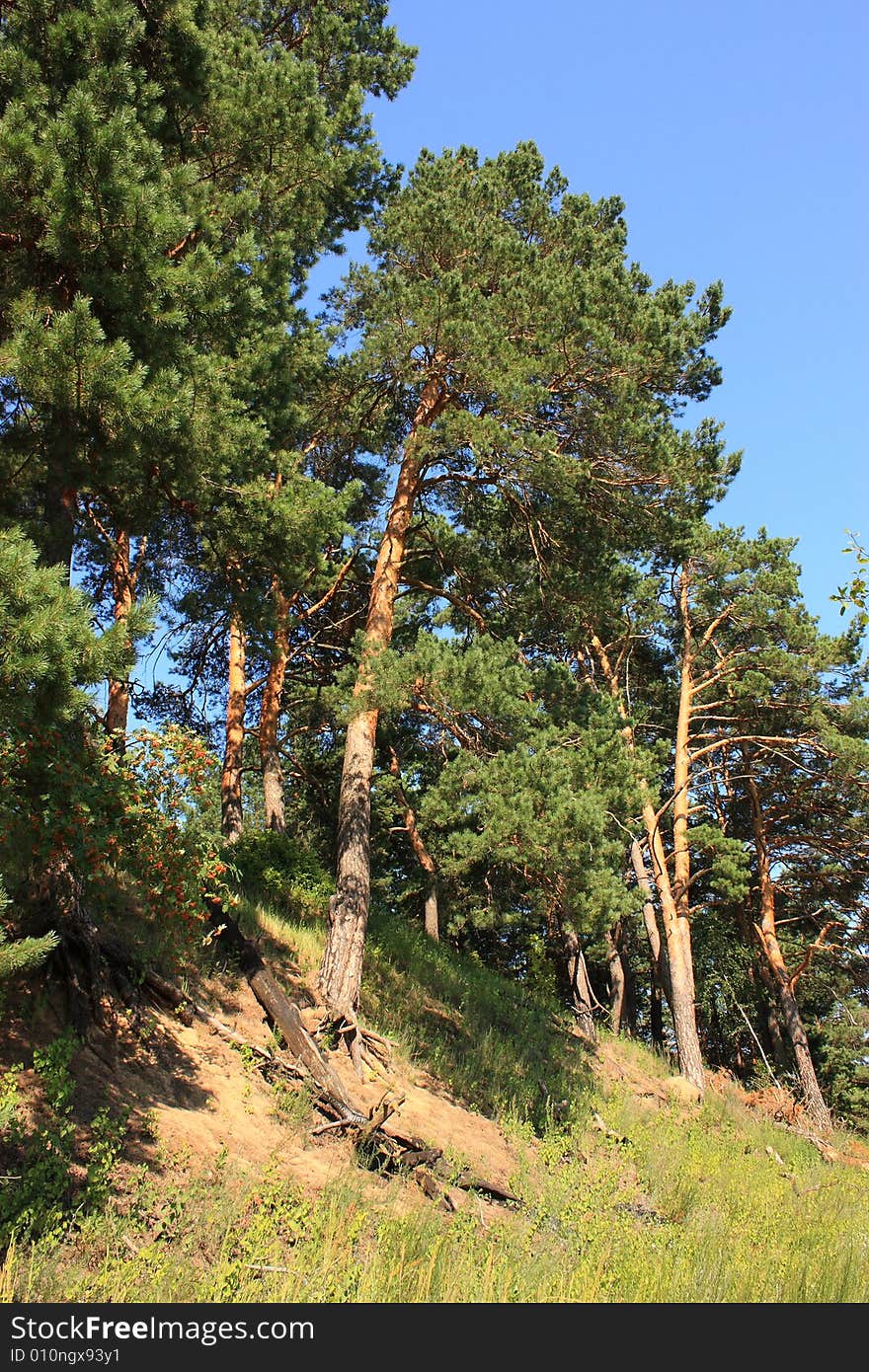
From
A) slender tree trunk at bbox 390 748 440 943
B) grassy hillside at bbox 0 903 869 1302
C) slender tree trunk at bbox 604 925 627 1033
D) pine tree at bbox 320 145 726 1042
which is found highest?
pine tree at bbox 320 145 726 1042

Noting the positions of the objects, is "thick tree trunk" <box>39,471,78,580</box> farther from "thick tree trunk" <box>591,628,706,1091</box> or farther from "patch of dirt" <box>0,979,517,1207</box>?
"thick tree trunk" <box>591,628,706,1091</box>

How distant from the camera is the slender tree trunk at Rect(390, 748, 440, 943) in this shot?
16484 millimetres

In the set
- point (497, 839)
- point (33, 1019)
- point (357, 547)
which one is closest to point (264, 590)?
point (497, 839)

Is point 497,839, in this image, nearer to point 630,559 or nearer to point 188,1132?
point 188,1132

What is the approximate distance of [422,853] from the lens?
18.4m

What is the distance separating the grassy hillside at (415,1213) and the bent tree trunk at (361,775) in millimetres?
1018

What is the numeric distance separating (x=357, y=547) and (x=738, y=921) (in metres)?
16.2

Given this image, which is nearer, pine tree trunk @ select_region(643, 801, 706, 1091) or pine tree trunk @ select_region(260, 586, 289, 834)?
pine tree trunk @ select_region(260, 586, 289, 834)

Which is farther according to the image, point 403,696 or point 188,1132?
point 403,696

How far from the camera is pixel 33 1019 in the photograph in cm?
587

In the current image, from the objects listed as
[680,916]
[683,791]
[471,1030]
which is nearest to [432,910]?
[680,916]

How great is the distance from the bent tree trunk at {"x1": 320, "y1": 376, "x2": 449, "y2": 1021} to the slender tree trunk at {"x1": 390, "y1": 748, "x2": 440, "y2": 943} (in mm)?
4097

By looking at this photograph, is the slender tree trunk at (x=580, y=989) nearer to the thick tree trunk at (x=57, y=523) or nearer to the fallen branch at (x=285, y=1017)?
the fallen branch at (x=285, y=1017)

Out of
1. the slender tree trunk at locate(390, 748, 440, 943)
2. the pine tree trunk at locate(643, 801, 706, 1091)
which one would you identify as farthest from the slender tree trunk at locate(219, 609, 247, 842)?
the pine tree trunk at locate(643, 801, 706, 1091)
